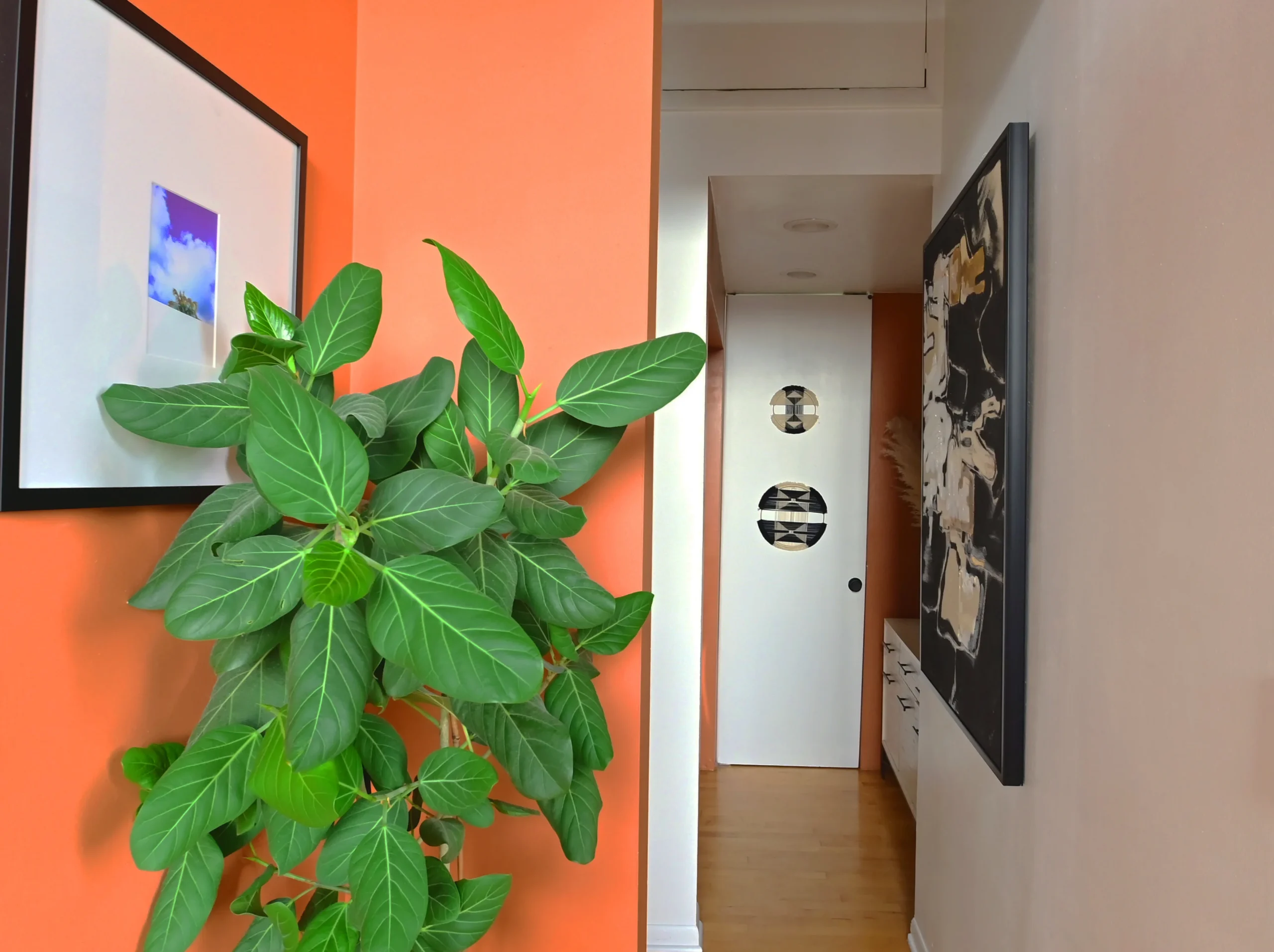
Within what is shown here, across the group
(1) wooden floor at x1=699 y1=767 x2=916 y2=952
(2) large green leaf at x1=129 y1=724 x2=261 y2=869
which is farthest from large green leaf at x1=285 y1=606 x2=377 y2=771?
(1) wooden floor at x1=699 y1=767 x2=916 y2=952

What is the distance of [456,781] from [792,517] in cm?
405

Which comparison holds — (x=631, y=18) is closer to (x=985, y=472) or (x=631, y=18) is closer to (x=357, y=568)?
(x=357, y=568)

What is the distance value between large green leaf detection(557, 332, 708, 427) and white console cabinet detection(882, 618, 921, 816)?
2.73m

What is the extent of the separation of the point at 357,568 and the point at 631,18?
92cm

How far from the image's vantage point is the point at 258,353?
85 centimetres

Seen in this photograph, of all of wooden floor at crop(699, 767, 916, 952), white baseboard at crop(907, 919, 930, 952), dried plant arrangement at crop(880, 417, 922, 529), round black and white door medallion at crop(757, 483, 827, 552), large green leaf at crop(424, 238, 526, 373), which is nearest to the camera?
large green leaf at crop(424, 238, 526, 373)

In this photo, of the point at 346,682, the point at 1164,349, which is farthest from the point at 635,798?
the point at 1164,349

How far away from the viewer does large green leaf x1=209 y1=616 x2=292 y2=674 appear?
79cm

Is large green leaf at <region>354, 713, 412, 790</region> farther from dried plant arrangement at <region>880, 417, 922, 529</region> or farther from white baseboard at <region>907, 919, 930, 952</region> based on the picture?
dried plant arrangement at <region>880, 417, 922, 529</region>

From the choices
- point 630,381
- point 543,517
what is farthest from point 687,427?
point 543,517

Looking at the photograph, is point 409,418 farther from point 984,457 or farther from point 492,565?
point 984,457

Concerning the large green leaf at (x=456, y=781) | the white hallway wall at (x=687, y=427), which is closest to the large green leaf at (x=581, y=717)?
the large green leaf at (x=456, y=781)

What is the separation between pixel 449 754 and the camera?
2.76 ft

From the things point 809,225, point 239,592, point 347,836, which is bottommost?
point 347,836
